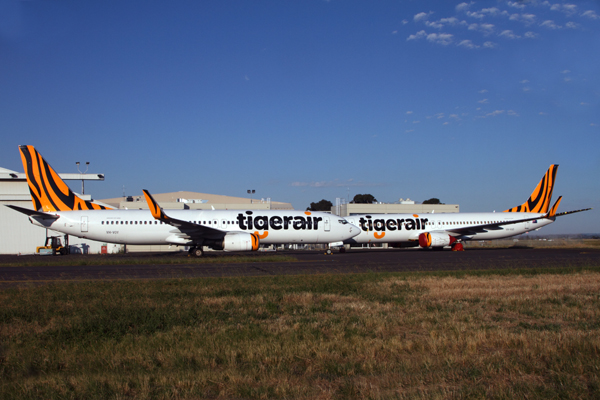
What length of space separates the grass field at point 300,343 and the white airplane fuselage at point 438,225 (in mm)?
25320

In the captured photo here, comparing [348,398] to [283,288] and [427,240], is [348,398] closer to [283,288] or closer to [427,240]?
[283,288]

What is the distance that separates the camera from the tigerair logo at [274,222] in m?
33.0

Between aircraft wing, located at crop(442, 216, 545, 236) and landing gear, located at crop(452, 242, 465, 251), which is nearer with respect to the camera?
landing gear, located at crop(452, 242, 465, 251)

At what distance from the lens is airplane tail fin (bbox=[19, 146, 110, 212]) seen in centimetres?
3173

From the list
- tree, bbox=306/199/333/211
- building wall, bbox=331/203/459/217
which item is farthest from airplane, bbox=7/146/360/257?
tree, bbox=306/199/333/211

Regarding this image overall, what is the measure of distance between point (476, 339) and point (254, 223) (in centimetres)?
2654

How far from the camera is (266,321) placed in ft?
30.3

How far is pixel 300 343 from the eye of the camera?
7172 mm

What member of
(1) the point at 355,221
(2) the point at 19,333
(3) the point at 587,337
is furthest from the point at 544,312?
(1) the point at 355,221

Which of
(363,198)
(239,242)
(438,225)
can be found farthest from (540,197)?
(363,198)

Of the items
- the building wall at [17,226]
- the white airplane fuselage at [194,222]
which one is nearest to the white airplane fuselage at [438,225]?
the white airplane fuselage at [194,222]

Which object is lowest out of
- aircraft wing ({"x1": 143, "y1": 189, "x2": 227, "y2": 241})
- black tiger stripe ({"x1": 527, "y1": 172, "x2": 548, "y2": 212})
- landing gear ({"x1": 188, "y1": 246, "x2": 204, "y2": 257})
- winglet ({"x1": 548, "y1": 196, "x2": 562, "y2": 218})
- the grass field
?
the grass field

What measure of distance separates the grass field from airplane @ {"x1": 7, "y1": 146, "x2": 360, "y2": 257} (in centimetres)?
1785

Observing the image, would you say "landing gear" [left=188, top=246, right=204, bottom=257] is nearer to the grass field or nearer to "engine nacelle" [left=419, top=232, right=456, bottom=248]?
the grass field
